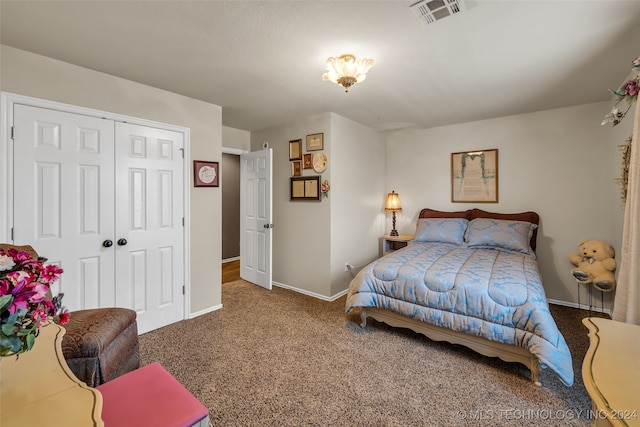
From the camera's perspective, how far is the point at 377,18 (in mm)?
1720

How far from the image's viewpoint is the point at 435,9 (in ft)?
5.32

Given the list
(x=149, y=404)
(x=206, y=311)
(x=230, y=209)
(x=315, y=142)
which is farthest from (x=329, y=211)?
(x=230, y=209)

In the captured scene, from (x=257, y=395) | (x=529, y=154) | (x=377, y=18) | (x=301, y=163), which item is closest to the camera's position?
(x=377, y=18)

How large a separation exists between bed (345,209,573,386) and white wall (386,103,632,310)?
0.42m

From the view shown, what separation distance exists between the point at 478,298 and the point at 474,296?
3cm

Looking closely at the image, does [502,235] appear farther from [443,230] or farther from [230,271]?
[230,271]

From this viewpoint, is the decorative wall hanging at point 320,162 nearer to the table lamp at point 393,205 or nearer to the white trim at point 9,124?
the table lamp at point 393,205

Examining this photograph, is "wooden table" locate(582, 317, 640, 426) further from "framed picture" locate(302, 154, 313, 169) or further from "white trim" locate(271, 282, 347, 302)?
"framed picture" locate(302, 154, 313, 169)

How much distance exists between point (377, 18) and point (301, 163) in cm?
235

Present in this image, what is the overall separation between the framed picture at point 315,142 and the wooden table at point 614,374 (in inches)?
120

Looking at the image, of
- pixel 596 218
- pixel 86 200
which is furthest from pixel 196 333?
pixel 596 218

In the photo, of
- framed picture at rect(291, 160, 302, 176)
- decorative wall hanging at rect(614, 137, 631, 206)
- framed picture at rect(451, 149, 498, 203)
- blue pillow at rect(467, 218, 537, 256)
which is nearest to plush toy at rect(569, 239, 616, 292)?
blue pillow at rect(467, 218, 537, 256)

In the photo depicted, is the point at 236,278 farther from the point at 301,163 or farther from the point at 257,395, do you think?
the point at 257,395

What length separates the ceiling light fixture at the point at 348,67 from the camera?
2041 mm
